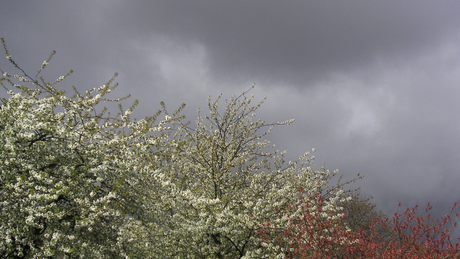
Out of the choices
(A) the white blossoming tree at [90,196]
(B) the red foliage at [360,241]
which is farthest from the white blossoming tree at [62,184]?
(B) the red foliage at [360,241]

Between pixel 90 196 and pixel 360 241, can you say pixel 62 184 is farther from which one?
pixel 360 241

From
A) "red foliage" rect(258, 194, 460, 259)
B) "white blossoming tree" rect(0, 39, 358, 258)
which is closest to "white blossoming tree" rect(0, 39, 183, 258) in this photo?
"white blossoming tree" rect(0, 39, 358, 258)

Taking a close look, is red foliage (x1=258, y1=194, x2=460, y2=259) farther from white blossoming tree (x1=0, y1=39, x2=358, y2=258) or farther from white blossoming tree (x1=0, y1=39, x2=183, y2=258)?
white blossoming tree (x1=0, y1=39, x2=183, y2=258)

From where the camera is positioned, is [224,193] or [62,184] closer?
[62,184]

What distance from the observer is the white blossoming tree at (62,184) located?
6.13m

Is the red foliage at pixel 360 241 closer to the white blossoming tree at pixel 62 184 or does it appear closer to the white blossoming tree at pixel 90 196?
the white blossoming tree at pixel 90 196

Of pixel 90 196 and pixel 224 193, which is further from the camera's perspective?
pixel 224 193

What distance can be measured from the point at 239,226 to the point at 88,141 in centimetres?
540

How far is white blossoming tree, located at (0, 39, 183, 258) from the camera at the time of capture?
613 centimetres

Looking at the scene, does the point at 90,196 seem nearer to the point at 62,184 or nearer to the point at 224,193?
the point at 62,184

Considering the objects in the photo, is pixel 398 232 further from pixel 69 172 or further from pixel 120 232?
pixel 69 172

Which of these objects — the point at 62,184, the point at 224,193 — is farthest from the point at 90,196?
the point at 224,193

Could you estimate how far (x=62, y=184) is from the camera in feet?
21.7

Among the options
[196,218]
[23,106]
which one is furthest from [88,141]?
[196,218]
